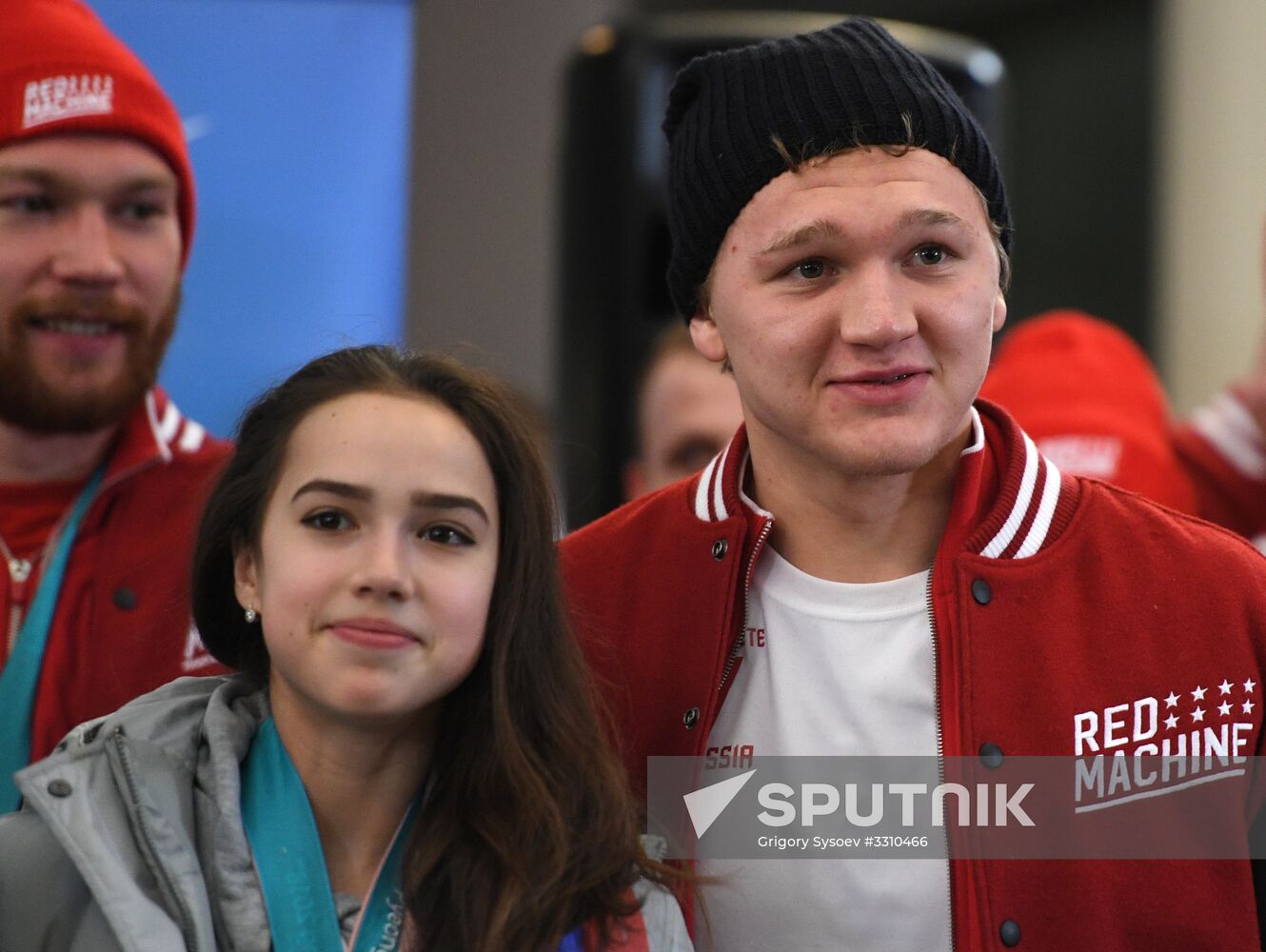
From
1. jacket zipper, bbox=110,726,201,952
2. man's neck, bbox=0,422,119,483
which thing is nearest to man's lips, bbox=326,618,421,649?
jacket zipper, bbox=110,726,201,952

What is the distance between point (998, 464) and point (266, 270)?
2.39 meters

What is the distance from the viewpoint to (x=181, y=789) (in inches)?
68.6

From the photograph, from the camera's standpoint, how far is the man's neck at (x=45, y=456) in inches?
95.6

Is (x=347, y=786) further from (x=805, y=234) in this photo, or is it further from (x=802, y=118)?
(x=802, y=118)

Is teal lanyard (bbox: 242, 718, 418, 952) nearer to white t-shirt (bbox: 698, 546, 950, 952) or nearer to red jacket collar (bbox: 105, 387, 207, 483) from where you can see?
white t-shirt (bbox: 698, 546, 950, 952)

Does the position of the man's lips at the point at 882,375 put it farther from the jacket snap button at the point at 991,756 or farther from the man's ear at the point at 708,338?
the jacket snap button at the point at 991,756

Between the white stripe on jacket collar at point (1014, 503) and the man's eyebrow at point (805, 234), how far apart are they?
1.02 ft

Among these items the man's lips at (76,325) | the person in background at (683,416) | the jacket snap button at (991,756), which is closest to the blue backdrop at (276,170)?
the person in background at (683,416)

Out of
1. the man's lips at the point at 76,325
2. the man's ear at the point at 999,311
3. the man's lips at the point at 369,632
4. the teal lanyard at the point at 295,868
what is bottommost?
the teal lanyard at the point at 295,868

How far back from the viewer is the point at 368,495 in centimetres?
179

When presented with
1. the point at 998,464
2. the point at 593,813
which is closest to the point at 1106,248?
the point at 998,464

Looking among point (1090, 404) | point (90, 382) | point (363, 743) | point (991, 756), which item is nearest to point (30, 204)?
point (90, 382)

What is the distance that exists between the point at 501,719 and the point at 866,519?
18.4 inches

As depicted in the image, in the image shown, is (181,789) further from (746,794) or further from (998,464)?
(998,464)
